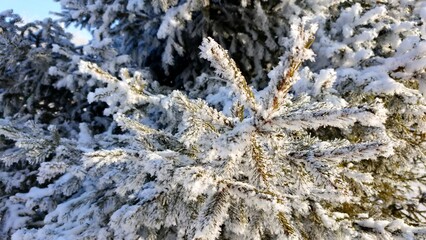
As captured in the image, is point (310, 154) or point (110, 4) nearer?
point (310, 154)

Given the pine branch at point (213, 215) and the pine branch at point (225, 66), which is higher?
the pine branch at point (225, 66)

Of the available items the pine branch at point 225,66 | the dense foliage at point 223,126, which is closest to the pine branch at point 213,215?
the dense foliage at point 223,126

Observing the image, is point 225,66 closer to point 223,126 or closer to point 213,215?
point 223,126

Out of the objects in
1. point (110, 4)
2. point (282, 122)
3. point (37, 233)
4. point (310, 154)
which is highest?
point (110, 4)

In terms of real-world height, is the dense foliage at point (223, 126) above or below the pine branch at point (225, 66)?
below

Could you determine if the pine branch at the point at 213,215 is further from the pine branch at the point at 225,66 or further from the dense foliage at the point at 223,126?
the pine branch at the point at 225,66

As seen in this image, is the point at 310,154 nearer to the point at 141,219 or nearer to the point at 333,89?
the point at 141,219

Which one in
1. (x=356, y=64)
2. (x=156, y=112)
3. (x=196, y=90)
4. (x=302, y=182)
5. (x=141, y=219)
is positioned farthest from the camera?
(x=196, y=90)

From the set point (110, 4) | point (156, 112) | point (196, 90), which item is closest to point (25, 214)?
point (156, 112)

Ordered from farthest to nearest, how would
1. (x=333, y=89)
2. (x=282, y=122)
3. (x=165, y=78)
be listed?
(x=165, y=78) < (x=333, y=89) < (x=282, y=122)

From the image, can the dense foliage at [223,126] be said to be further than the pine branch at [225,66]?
Answer: Yes
